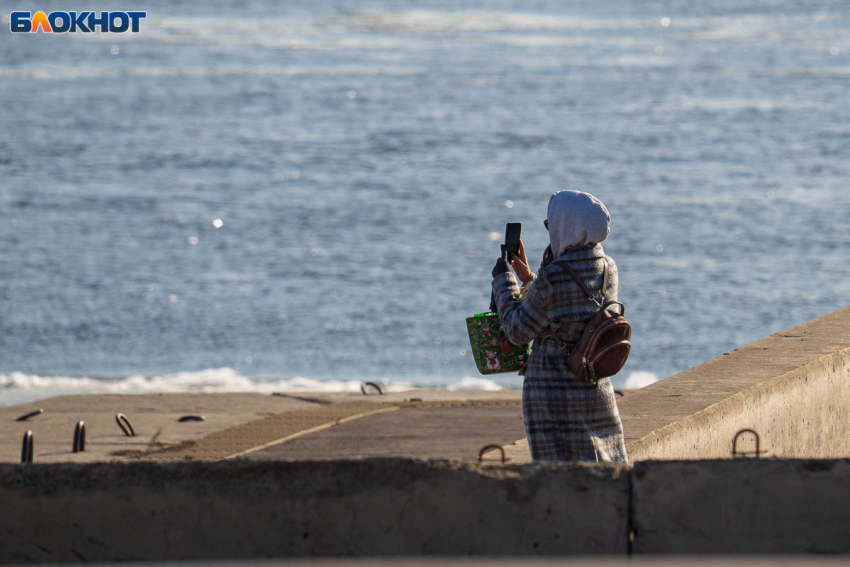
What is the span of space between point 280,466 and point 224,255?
2578 cm

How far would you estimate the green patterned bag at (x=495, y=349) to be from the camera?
195 inches

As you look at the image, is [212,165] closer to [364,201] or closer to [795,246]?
[364,201]

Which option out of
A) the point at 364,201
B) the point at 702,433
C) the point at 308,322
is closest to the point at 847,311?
the point at 702,433

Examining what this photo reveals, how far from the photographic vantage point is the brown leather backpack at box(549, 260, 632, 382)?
4484 millimetres

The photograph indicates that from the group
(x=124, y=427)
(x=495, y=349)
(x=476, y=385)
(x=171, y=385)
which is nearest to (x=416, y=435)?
(x=124, y=427)

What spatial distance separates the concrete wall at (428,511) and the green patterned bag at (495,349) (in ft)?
3.17

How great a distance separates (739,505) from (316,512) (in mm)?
1244

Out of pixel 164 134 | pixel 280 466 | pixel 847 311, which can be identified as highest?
pixel 164 134

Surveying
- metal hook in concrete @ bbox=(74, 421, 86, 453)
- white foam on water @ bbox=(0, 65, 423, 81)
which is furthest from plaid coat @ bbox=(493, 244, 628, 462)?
white foam on water @ bbox=(0, 65, 423, 81)

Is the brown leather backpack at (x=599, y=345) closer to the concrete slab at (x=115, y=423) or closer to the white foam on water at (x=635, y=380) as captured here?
the concrete slab at (x=115, y=423)

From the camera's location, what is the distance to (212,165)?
142ft

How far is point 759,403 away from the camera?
628 centimetres

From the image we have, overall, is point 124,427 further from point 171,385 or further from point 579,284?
point 579,284

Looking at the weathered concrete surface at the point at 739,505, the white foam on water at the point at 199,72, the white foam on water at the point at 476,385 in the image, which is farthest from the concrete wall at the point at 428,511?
the white foam on water at the point at 199,72
